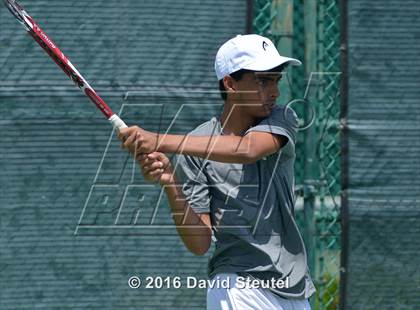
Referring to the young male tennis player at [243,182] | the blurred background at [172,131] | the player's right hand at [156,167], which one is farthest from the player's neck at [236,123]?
the blurred background at [172,131]

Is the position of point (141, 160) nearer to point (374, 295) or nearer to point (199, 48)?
point (199, 48)

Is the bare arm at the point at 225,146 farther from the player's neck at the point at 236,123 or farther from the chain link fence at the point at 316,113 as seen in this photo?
the chain link fence at the point at 316,113

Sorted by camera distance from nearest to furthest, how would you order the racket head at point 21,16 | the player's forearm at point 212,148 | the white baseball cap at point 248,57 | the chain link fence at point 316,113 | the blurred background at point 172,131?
the player's forearm at point 212,148 → the white baseball cap at point 248,57 → the racket head at point 21,16 → the blurred background at point 172,131 → the chain link fence at point 316,113

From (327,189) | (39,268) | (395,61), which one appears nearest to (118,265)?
(39,268)

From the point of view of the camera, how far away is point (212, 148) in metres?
3.52

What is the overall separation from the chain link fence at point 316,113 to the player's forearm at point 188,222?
4.36 feet

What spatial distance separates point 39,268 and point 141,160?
145cm

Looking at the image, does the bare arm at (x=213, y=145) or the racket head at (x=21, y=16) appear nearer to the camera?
the bare arm at (x=213, y=145)

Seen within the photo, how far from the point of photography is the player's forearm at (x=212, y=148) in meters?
3.52

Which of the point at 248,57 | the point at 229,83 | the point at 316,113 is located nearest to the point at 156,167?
the point at 229,83

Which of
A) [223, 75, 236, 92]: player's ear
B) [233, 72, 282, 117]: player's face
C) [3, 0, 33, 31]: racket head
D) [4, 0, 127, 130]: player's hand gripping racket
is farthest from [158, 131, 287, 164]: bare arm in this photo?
[3, 0, 33, 31]: racket head

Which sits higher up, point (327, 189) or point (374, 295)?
point (327, 189)

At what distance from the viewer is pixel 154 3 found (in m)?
4.93

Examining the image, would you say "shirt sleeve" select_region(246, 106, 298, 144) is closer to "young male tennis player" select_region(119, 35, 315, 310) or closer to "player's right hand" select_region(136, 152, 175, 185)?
"young male tennis player" select_region(119, 35, 315, 310)
